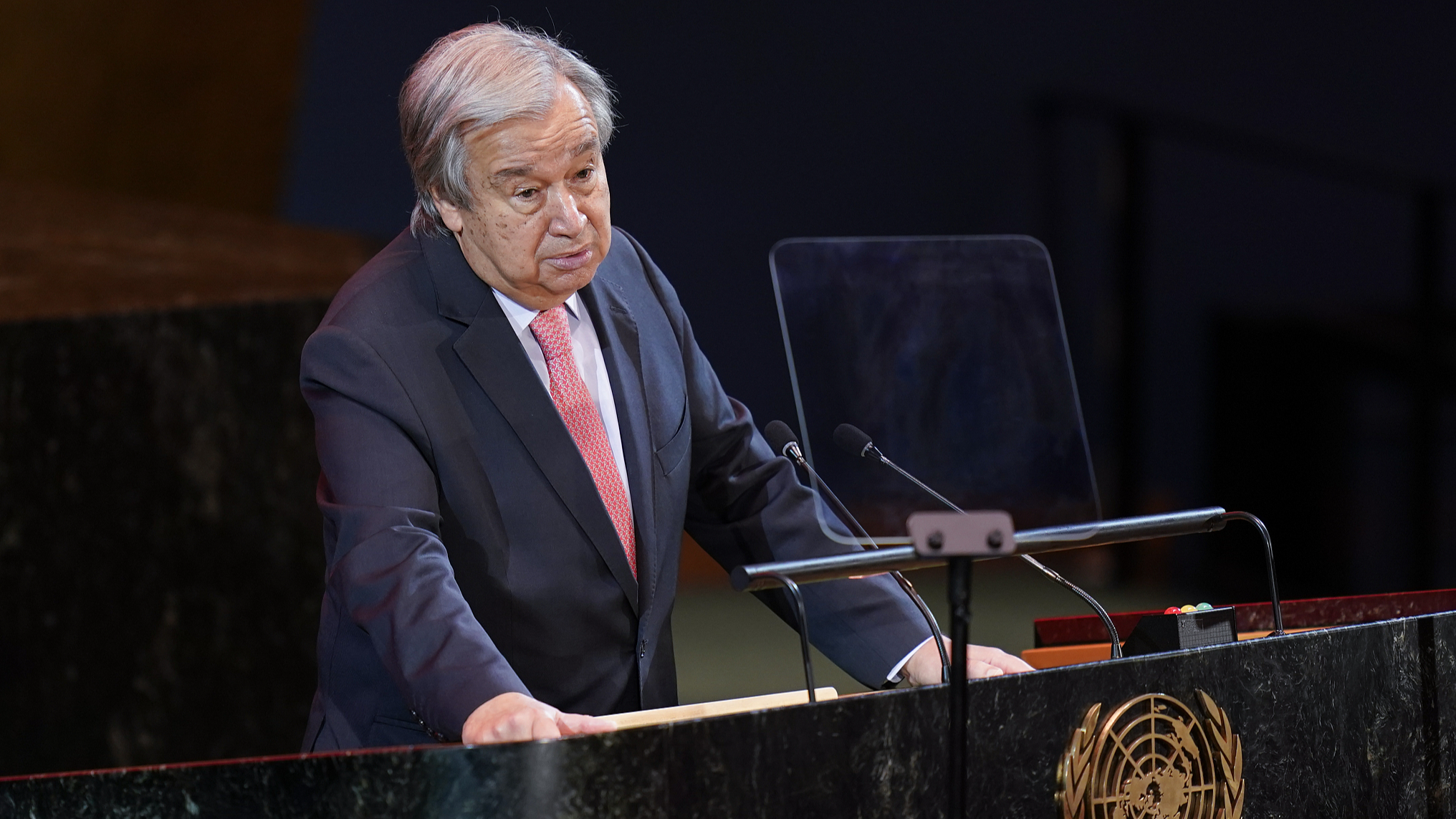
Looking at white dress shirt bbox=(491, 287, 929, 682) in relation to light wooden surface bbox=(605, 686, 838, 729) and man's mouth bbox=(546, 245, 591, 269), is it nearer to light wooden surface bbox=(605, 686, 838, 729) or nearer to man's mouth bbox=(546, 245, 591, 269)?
man's mouth bbox=(546, 245, 591, 269)

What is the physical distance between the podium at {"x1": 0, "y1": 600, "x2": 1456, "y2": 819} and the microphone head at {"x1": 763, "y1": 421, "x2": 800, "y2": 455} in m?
0.40

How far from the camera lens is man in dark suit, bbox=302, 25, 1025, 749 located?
5.16 ft

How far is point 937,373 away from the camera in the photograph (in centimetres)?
170

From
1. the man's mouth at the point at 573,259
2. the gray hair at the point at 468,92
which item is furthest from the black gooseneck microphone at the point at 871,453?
the gray hair at the point at 468,92

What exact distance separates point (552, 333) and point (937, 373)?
1.44 ft

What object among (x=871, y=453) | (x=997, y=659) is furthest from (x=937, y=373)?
(x=997, y=659)

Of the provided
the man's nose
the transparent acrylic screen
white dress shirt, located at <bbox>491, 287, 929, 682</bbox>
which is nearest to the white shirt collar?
white dress shirt, located at <bbox>491, 287, 929, 682</bbox>

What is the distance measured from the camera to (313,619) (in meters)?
3.14

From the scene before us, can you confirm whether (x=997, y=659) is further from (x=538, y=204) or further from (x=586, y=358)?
(x=538, y=204)

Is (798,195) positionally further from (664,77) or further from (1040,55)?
(1040,55)

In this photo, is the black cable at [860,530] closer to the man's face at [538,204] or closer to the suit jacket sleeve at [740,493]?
the suit jacket sleeve at [740,493]

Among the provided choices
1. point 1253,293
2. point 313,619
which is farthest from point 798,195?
point 313,619

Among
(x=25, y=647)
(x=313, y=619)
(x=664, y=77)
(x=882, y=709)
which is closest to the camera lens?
(x=882, y=709)

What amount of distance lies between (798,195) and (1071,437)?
2.63m
